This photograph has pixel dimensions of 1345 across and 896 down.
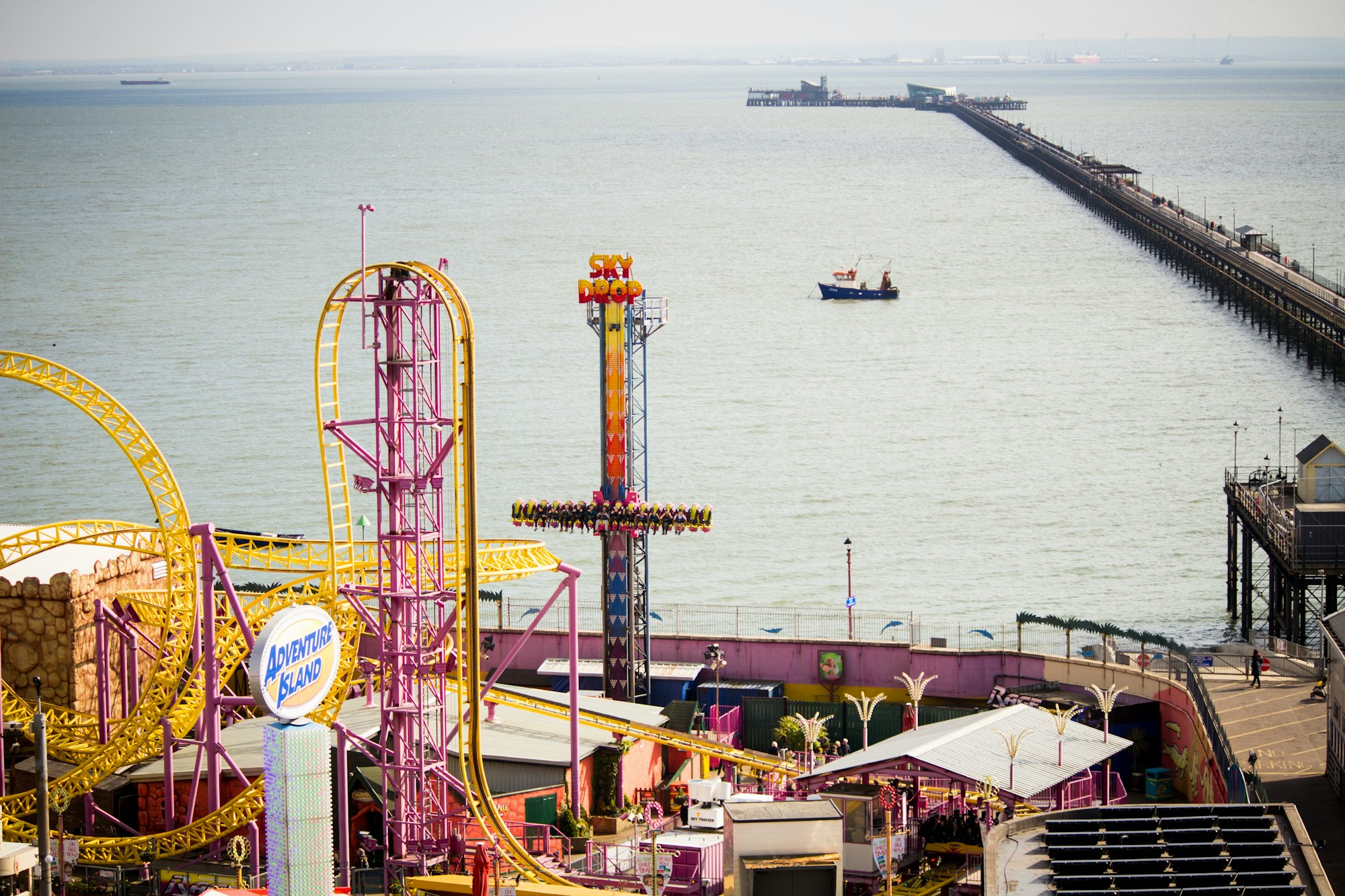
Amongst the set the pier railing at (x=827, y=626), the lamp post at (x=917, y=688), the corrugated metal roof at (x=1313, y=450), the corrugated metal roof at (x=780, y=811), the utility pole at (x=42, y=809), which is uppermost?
the corrugated metal roof at (x=1313, y=450)

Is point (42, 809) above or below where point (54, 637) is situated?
below

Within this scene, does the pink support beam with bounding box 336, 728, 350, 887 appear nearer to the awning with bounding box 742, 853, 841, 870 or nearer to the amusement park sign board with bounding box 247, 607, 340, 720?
the amusement park sign board with bounding box 247, 607, 340, 720

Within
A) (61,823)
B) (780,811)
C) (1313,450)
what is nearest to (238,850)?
(61,823)

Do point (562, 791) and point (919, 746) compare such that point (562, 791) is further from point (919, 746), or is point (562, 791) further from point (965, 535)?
point (965, 535)

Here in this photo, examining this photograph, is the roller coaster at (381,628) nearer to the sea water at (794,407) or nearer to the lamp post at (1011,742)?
the lamp post at (1011,742)

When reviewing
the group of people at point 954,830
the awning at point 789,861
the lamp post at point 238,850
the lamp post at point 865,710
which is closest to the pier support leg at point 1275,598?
the lamp post at point 865,710

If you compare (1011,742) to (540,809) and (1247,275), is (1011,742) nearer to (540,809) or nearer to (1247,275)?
(540,809)

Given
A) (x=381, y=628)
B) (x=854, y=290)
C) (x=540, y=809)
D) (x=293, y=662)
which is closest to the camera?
(x=293, y=662)

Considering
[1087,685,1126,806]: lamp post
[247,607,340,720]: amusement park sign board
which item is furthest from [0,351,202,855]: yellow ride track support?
[1087,685,1126,806]: lamp post
